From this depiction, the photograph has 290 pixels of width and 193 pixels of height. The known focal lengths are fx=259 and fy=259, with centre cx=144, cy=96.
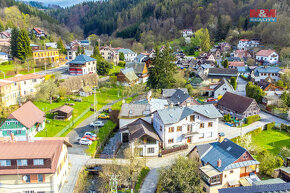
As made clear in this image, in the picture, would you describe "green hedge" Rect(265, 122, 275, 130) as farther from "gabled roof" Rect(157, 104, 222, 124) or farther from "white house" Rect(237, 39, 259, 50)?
"white house" Rect(237, 39, 259, 50)

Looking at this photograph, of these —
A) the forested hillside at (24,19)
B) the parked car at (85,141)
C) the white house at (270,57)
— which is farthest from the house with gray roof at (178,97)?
the forested hillside at (24,19)

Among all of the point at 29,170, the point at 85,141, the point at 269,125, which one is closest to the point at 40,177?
the point at 29,170

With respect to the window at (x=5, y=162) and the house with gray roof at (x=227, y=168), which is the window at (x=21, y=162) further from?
the house with gray roof at (x=227, y=168)

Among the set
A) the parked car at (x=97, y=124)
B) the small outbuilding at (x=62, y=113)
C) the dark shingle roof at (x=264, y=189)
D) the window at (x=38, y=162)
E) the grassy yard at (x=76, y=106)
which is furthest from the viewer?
the small outbuilding at (x=62, y=113)

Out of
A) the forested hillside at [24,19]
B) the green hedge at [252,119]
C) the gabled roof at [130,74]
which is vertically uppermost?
the forested hillside at [24,19]

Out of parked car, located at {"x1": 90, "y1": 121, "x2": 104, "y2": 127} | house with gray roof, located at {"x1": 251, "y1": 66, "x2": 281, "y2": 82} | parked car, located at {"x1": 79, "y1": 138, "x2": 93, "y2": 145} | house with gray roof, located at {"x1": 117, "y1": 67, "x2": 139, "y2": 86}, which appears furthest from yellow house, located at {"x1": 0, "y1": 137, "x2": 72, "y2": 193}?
house with gray roof, located at {"x1": 251, "y1": 66, "x2": 281, "y2": 82}

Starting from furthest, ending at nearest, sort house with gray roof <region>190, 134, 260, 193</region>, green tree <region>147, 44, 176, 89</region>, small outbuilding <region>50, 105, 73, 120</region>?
green tree <region>147, 44, 176, 89</region> < small outbuilding <region>50, 105, 73, 120</region> < house with gray roof <region>190, 134, 260, 193</region>

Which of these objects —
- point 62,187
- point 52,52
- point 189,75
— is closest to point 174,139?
point 62,187

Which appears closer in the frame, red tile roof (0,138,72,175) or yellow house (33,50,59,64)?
red tile roof (0,138,72,175)
